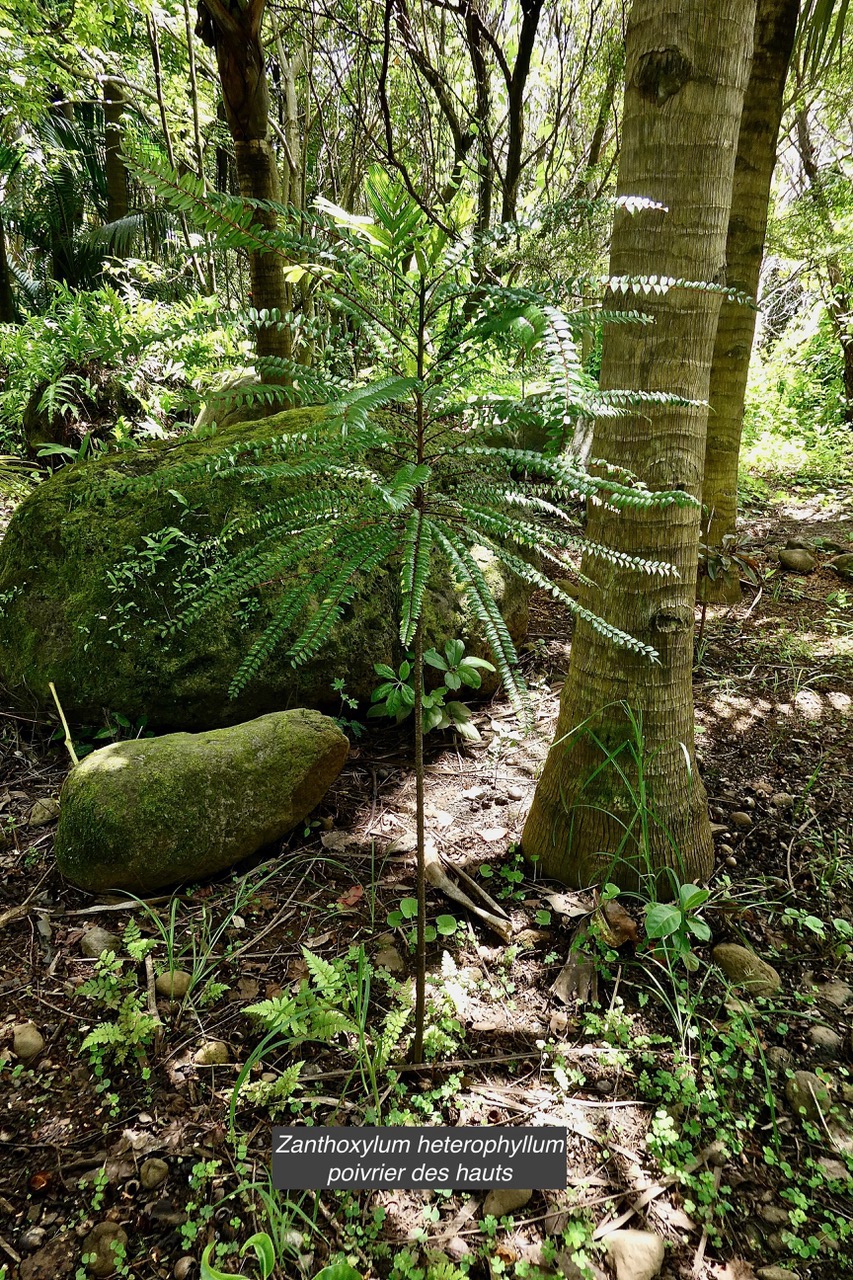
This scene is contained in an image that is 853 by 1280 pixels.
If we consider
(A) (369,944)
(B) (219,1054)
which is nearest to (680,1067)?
(A) (369,944)

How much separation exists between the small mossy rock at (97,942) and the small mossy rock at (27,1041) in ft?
0.72

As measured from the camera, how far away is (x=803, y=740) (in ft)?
8.96

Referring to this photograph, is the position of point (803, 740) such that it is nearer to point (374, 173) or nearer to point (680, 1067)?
point (680, 1067)

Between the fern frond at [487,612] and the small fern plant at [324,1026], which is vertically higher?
the fern frond at [487,612]

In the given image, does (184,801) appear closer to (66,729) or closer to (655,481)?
(66,729)

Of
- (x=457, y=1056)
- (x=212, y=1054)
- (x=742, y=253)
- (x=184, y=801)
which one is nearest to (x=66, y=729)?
(x=184, y=801)

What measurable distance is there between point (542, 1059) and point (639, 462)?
60.6 inches

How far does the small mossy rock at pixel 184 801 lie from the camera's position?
76.2 inches

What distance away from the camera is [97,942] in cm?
184

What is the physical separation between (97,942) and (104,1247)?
2.49 ft

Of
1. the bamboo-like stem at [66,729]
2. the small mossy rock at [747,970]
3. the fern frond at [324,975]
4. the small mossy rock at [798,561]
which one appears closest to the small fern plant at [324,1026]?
the fern frond at [324,975]

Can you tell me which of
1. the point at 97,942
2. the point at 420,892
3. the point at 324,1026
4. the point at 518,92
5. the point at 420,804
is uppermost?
the point at 518,92

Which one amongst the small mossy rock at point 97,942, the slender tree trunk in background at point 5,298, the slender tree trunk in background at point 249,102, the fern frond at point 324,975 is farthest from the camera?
the slender tree trunk in background at point 5,298

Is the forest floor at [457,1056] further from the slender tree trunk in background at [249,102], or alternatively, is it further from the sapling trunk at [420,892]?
the slender tree trunk in background at [249,102]
